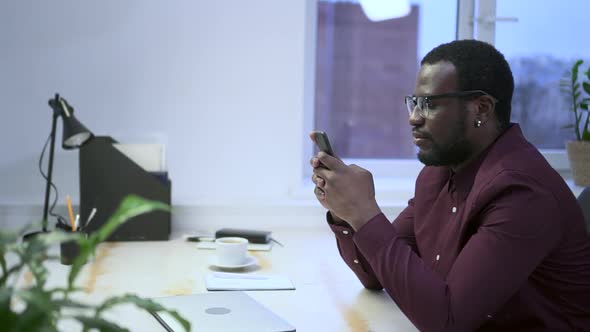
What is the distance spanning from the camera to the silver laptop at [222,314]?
119 centimetres

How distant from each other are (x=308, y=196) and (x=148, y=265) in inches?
31.5

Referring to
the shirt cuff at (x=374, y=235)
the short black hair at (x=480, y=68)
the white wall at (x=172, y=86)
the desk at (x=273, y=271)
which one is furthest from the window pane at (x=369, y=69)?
the shirt cuff at (x=374, y=235)

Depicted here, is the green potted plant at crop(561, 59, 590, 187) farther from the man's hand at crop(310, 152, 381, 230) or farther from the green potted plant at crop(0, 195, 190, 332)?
the green potted plant at crop(0, 195, 190, 332)

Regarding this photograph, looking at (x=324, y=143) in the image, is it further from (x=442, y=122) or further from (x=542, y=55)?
(x=542, y=55)

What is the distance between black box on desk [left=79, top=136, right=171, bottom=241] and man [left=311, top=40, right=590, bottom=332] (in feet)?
2.52

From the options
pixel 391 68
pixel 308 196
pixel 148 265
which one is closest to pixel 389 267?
pixel 148 265

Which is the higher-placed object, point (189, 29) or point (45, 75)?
point (189, 29)

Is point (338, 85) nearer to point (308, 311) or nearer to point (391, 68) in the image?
point (391, 68)

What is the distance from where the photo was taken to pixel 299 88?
240cm

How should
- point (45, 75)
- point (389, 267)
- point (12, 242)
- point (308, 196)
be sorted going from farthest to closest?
point (308, 196), point (45, 75), point (389, 267), point (12, 242)

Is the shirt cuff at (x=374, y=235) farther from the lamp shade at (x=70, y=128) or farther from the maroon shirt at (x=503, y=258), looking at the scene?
the lamp shade at (x=70, y=128)

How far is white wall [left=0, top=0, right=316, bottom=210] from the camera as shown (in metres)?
2.28

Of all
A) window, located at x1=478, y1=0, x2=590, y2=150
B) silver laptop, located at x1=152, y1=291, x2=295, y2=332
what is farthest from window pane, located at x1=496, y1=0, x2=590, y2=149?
silver laptop, located at x1=152, y1=291, x2=295, y2=332

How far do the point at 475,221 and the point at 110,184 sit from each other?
1.19 m
